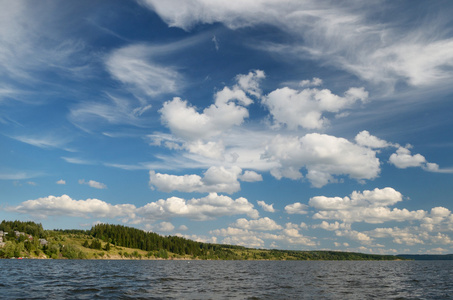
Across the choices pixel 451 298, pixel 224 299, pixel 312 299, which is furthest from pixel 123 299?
pixel 451 298

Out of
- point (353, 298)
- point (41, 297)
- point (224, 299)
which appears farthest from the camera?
point (353, 298)

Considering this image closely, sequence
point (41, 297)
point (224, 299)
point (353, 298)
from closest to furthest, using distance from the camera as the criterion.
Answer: point (41, 297) → point (224, 299) → point (353, 298)

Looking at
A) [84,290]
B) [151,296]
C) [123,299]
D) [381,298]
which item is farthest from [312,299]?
[84,290]

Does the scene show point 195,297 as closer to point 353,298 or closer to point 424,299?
point 353,298

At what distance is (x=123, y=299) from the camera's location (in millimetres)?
39562

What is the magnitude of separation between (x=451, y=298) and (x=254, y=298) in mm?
29114

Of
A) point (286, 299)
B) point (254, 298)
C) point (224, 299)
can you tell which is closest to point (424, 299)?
point (286, 299)

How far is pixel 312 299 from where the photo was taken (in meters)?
42.8

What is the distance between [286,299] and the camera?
4216 cm

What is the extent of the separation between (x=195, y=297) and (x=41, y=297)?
1831cm

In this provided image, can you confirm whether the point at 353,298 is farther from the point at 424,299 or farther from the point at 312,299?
the point at 424,299

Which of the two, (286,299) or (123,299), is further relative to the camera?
(286,299)

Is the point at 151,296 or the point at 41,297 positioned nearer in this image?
the point at 41,297

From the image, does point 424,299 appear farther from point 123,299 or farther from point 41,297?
point 41,297
